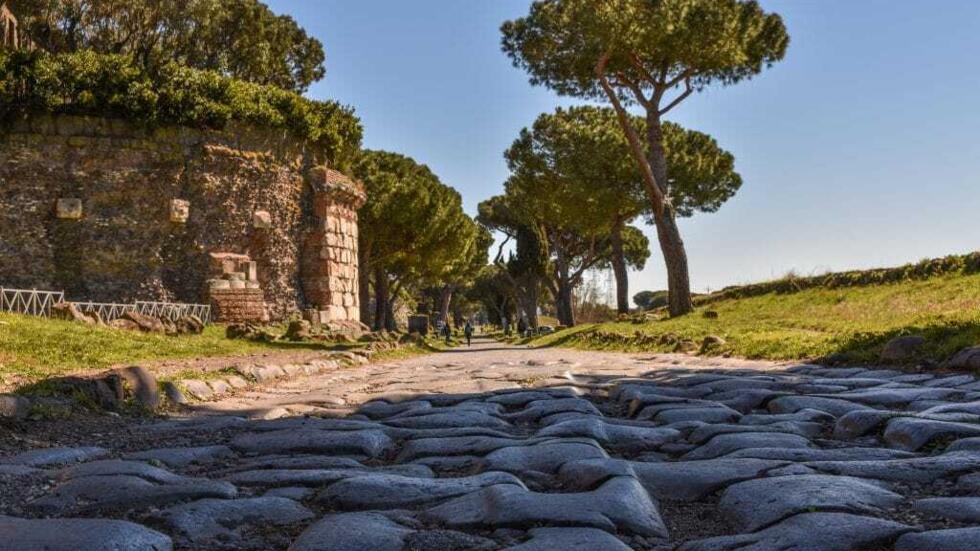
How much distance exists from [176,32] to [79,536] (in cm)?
3349

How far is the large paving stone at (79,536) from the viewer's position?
7.08 ft

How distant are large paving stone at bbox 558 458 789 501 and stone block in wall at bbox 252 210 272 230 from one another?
16.8 m

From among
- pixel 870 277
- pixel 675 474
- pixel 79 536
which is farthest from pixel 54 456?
pixel 870 277

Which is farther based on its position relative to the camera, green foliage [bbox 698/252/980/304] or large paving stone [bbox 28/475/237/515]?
green foliage [bbox 698/252/980/304]

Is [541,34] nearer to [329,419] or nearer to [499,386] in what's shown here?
[499,386]

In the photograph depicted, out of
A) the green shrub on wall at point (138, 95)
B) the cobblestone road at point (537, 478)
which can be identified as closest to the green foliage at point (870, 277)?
the cobblestone road at point (537, 478)

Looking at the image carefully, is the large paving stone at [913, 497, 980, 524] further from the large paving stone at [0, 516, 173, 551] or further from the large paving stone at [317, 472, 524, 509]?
the large paving stone at [0, 516, 173, 551]

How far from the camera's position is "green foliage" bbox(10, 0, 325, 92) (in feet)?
94.9

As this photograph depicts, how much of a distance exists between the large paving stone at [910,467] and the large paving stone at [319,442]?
2.04 meters

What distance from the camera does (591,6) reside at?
61.0ft

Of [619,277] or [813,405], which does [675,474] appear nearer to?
[813,405]

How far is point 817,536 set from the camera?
2117 millimetres

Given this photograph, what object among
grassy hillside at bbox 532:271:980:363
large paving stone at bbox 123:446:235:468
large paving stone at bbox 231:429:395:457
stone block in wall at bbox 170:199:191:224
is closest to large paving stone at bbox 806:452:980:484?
large paving stone at bbox 231:429:395:457

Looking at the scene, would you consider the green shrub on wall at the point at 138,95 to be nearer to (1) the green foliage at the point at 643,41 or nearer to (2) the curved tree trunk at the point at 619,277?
(1) the green foliage at the point at 643,41
